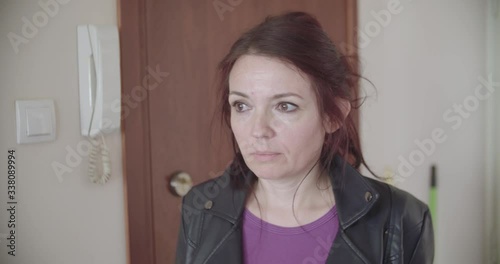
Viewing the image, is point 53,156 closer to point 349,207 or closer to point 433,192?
point 349,207

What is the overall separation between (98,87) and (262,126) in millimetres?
510

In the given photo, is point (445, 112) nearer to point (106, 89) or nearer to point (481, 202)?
point (481, 202)

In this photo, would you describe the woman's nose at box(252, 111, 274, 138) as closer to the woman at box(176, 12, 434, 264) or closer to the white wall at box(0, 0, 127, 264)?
the woman at box(176, 12, 434, 264)

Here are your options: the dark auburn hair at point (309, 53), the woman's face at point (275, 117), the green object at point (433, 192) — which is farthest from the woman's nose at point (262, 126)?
the green object at point (433, 192)

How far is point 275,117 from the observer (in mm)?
937

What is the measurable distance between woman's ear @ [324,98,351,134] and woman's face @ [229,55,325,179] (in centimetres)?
2

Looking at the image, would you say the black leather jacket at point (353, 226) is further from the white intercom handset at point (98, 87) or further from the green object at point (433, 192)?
the green object at point (433, 192)

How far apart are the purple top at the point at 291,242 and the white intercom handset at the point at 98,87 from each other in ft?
1.52

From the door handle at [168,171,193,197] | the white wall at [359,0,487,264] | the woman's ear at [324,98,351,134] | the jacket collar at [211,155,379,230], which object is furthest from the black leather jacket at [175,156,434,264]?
the white wall at [359,0,487,264]

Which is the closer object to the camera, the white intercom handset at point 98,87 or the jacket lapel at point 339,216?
the jacket lapel at point 339,216

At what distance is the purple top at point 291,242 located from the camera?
3.22 feet

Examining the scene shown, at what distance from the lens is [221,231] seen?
104 centimetres

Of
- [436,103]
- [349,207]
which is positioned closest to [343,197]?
[349,207]

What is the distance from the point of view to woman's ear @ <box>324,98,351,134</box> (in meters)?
0.99
